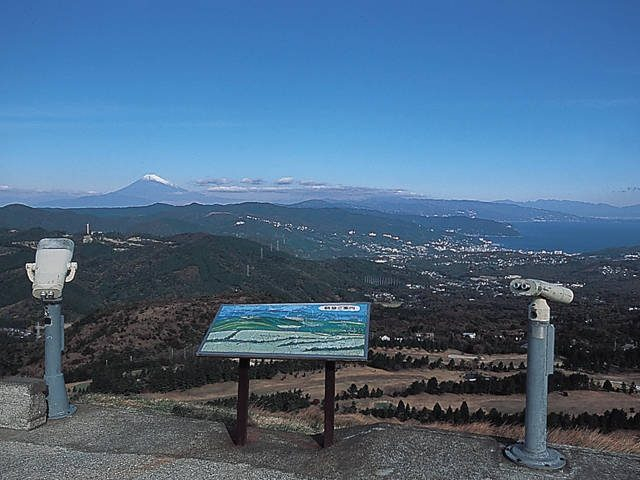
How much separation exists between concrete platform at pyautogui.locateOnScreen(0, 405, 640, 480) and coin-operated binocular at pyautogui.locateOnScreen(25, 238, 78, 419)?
0.53 m

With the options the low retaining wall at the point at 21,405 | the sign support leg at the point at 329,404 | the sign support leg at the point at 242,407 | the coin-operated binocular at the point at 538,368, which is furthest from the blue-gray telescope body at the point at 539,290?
the low retaining wall at the point at 21,405

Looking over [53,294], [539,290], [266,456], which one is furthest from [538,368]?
[53,294]

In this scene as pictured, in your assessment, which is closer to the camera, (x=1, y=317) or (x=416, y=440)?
(x=416, y=440)

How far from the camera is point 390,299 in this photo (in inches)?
3676

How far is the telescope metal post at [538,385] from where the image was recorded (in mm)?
6227

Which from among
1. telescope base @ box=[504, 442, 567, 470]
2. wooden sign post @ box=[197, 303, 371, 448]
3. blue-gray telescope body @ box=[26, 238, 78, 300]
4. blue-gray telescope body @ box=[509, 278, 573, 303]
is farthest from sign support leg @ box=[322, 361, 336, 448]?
blue-gray telescope body @ box=[26, 238, 78, 300]

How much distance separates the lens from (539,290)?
246 inches

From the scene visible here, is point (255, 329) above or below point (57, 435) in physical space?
above

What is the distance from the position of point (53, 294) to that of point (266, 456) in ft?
11.7

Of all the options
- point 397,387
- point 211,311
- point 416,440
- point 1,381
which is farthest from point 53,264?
point 211,311

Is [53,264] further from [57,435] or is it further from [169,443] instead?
[169,443]

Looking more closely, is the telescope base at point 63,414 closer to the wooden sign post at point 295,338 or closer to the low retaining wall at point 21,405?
the low retaining wall at point 21,405

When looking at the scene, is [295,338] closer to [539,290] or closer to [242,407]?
[242,407]

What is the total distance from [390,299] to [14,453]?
8795cm
